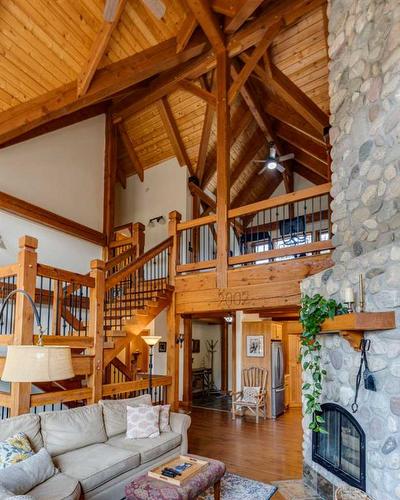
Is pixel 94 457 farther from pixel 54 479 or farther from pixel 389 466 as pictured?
pixel 389 466

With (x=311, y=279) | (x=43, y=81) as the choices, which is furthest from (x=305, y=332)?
(x=43, y=81)

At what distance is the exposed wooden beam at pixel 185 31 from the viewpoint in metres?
6.36

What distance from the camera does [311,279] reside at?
435cm

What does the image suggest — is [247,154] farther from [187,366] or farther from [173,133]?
[187,366]

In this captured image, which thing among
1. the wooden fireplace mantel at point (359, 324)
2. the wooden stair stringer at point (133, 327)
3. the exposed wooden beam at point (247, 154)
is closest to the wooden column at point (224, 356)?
the exposed wooden beam at point (247, 154)

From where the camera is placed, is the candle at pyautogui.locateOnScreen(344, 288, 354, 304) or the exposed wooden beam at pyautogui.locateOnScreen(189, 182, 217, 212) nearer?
the candle at pyautogui.locateOnScreen(344, 288, 354, 304)

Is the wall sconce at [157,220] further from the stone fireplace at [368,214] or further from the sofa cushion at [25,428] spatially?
the sofa cushion at [25,428]

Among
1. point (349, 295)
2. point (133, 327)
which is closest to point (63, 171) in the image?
point (133, 327)

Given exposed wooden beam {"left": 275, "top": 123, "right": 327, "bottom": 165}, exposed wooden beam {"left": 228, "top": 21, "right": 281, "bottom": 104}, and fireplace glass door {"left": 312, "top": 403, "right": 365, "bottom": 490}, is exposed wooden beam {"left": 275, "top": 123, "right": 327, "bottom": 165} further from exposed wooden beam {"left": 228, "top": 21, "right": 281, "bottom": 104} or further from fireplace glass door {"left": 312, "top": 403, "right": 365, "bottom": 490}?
fireplace glass door {"left": 312, "top": 403, "right": 365, "bottom": 490}

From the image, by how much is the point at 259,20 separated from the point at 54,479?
709 centimetres

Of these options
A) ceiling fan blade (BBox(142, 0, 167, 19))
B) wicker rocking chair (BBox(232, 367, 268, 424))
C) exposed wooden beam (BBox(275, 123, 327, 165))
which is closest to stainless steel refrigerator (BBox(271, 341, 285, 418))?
wicker rocking chair (BBox(232, 367, 268, 424))

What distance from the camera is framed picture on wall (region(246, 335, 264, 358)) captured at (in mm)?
8555

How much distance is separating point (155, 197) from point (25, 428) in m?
6.71

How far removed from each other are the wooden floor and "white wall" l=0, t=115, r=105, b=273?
4102 millimetres
